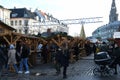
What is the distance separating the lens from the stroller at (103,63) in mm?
19359

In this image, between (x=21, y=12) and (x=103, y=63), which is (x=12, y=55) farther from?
(x=21, y=12)

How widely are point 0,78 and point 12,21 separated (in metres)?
102

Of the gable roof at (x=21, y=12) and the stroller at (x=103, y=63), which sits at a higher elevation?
the gable roof at (x=21, y=12)

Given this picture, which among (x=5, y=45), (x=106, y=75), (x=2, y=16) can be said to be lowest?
(x=106, y=75)

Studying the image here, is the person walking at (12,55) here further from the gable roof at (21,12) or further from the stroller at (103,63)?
the gable roof at (21,12)

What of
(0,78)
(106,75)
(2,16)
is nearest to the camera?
(0,78)

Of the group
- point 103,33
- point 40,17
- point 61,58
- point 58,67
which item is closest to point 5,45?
point 58,67

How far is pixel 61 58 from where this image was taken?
18578 mm

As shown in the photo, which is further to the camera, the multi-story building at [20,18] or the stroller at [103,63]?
the multi-story building at [20,18]

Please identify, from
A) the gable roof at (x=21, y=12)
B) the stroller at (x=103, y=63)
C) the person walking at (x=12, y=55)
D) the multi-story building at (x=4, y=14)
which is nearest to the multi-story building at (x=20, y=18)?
the gable roof at (x=21, y=12)

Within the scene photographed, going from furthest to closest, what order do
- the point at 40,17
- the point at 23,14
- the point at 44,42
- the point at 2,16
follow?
the point at 40,17, the point at 23,14, the point at 2,16, the point at 44,42

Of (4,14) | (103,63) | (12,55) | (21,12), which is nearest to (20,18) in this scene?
(21,12)

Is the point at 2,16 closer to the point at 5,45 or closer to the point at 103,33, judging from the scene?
the point at 5,45

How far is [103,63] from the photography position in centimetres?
1938
